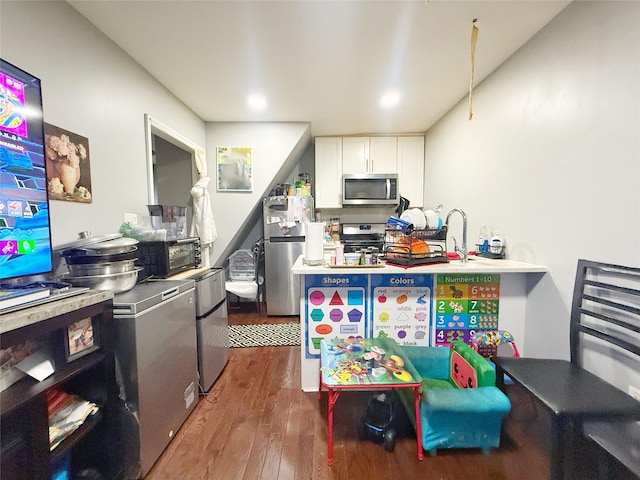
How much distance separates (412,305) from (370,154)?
2.53 metres

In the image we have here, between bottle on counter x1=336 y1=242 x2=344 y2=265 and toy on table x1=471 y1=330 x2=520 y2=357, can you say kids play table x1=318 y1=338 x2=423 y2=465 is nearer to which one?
bottle on counter x1=336 y1=242 x2=344 y2=265

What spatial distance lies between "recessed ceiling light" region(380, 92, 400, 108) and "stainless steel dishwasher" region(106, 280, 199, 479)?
7.95 feet

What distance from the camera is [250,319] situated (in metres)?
3.18

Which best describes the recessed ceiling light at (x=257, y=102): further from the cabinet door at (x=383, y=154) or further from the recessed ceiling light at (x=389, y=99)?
the cabinet door at (x=383, y=154)

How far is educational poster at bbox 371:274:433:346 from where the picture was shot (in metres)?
1.72

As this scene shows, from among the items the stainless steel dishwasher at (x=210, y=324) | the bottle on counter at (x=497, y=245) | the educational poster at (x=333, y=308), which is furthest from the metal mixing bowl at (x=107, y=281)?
the bottle on counter at (x=497, y=245)

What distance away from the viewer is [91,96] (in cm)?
158

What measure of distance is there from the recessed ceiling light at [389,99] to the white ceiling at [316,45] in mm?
62

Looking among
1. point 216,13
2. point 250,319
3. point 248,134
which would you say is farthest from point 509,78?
point 250,319

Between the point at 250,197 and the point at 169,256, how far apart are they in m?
1.63

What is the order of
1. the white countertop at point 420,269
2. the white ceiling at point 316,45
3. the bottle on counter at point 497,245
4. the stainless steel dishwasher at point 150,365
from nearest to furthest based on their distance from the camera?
the stainless steel dishwasher at point 150,365, the white ceiling at point 316,45, the white countertop at point 420,269, the bottle on counter at point 497,245

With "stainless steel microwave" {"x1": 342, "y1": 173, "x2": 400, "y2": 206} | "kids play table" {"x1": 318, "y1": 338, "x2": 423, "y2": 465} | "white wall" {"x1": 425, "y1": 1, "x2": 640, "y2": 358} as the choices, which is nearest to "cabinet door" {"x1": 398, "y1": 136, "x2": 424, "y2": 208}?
"stainless steel microwave" {"x1": 342, "y1": 173, "x2": 400, "y2": 206}

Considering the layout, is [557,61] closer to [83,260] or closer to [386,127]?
[386,127]

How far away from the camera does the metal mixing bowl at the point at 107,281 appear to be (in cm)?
121
